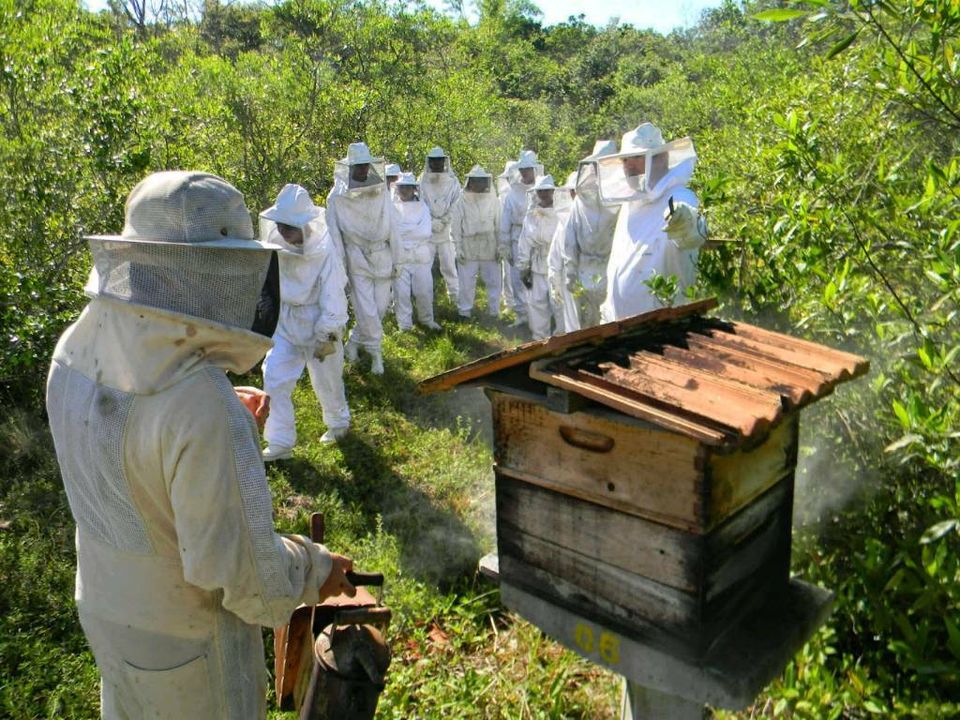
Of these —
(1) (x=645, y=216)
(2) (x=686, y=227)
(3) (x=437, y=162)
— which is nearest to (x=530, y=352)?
(2) (x=686, y=227)

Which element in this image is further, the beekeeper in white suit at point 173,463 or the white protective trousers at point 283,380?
the white protective trousers at point 283,380

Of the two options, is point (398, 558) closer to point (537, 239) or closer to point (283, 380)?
point (283, 380)

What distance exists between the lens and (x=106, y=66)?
5871 mm

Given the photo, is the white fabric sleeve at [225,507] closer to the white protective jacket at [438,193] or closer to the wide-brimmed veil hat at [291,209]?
the wide-brimmed veil hat at [291,209]

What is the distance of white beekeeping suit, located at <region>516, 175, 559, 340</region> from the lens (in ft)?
29.5

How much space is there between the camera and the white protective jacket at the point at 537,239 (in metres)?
9.12

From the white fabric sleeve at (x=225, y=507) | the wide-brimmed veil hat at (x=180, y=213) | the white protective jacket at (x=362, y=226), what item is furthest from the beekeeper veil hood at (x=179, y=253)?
the white protective jacket at (x=362, y=226)

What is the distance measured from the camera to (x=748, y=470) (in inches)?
66.7

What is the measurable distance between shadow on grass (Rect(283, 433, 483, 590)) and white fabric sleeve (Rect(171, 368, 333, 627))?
2.31 meters

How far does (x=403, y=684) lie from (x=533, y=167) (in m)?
8.47

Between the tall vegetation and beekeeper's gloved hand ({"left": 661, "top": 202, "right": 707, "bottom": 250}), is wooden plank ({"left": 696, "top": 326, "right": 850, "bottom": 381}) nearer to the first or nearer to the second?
the tall vegetation

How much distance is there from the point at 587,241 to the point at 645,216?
247 centimetres

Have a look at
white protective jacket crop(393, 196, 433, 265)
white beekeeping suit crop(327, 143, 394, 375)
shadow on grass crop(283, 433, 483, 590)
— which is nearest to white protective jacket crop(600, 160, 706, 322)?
shadow on grass crop(283, 433, 483, 590)

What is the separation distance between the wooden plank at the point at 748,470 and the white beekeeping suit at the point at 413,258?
7.70 metres
